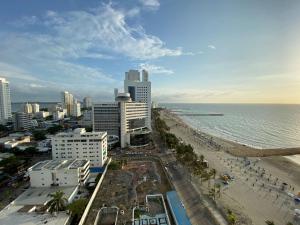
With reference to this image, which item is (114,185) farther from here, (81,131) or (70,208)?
(81,131)

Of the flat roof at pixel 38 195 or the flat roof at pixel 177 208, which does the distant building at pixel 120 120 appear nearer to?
the flat roof at pixel 38 195

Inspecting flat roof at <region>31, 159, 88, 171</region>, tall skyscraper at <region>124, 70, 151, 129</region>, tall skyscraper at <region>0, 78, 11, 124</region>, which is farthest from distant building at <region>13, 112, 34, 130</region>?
flat roof at <region>31, 159, 88, 171</region>

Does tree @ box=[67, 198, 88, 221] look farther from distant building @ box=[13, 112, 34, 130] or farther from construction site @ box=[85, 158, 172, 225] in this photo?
distant building @ box=[13, 112, 34, 130]

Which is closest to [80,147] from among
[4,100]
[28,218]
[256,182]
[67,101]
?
[28,218]

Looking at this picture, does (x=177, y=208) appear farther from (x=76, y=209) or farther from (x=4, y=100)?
(x=4, y=100)

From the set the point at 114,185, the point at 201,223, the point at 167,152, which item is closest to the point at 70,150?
the point at 114,185

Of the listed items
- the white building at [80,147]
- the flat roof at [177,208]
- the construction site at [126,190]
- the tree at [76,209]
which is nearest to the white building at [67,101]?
the white building at [80,147]

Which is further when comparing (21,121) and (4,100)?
(4,100)
